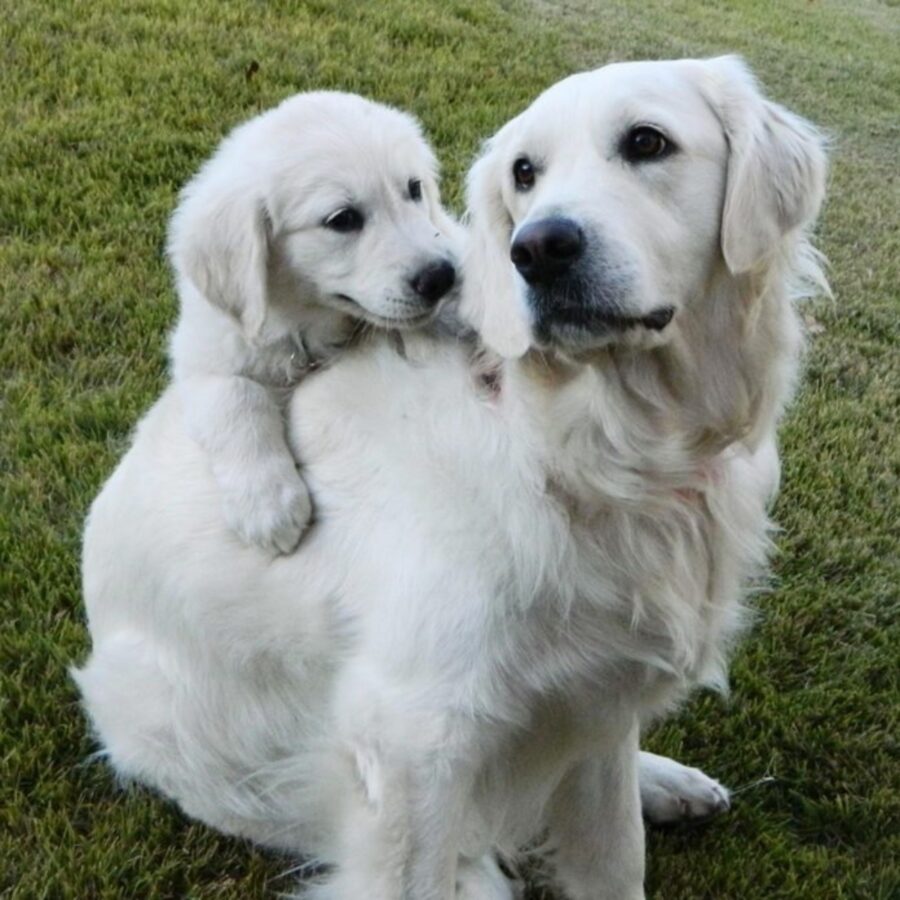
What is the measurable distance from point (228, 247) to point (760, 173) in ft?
4.12

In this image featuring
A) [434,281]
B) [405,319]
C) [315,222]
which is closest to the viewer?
[405,319]

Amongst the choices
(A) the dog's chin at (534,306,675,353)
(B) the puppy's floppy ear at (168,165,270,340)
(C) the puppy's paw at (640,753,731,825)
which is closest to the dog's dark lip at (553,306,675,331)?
(A) the dog's chin at (534,306,675,353)

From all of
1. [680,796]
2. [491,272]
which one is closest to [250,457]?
[491,272]

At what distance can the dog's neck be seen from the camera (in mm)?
2080

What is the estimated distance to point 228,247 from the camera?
111 inches

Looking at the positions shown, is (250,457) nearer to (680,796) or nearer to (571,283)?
(571,283)

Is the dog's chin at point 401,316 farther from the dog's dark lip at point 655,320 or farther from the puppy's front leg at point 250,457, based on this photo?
the dog's dark lip at point 655,320

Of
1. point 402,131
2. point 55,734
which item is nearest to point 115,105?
point 402,131

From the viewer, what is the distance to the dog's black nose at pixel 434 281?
2684 millimetres

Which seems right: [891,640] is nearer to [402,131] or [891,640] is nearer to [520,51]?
[402,131]

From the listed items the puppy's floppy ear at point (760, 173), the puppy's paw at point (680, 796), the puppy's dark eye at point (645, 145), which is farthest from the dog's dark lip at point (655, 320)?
the puppy's paw at point (680, 796)

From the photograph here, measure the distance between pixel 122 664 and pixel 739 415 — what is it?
1.39 m

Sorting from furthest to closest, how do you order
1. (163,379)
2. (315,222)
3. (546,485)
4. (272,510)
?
(163,379) < (315,222) < (272,510) < (546,485)

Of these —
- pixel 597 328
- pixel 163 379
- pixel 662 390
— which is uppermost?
pixel 597 328
